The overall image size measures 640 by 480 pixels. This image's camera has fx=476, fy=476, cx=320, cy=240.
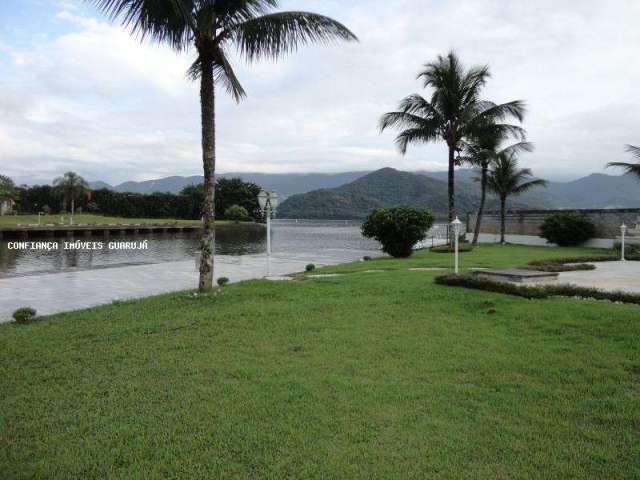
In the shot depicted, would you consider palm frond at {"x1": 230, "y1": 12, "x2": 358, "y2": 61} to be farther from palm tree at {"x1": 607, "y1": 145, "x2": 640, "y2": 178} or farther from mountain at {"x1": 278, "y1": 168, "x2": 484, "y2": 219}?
mountain at {"x1": 278, "y1": 168, "x2": 484, "y2": 219}

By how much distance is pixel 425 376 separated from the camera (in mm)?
4633

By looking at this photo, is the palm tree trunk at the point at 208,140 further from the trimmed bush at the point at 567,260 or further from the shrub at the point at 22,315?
the trimmed bush at the point at 567,260

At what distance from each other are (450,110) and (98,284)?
1470cm

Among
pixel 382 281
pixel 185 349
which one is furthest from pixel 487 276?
pixel 185 349

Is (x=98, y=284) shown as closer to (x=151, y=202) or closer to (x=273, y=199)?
(x=273, y=199)

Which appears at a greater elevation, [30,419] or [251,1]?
[251,1]

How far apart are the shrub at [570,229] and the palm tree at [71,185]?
205 ft

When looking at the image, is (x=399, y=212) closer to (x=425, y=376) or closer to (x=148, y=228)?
(x=425, y=376)

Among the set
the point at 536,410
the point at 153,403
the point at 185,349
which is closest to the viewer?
the point at 536,410

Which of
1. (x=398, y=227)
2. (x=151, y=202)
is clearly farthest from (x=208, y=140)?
(x=151, y=202)

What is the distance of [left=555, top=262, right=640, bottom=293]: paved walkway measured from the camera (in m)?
8.74

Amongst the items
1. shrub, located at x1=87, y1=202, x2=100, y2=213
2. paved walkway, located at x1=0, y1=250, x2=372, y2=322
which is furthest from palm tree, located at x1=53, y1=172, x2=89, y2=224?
paved walkway, located at x1=0, y1=250, x2=372, y2=322

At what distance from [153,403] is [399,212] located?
16723 mm

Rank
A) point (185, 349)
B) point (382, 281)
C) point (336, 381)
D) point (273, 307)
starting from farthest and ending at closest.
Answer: point (382, 281) < point (273, 307) < point (185, 349) < point (336, 381)
